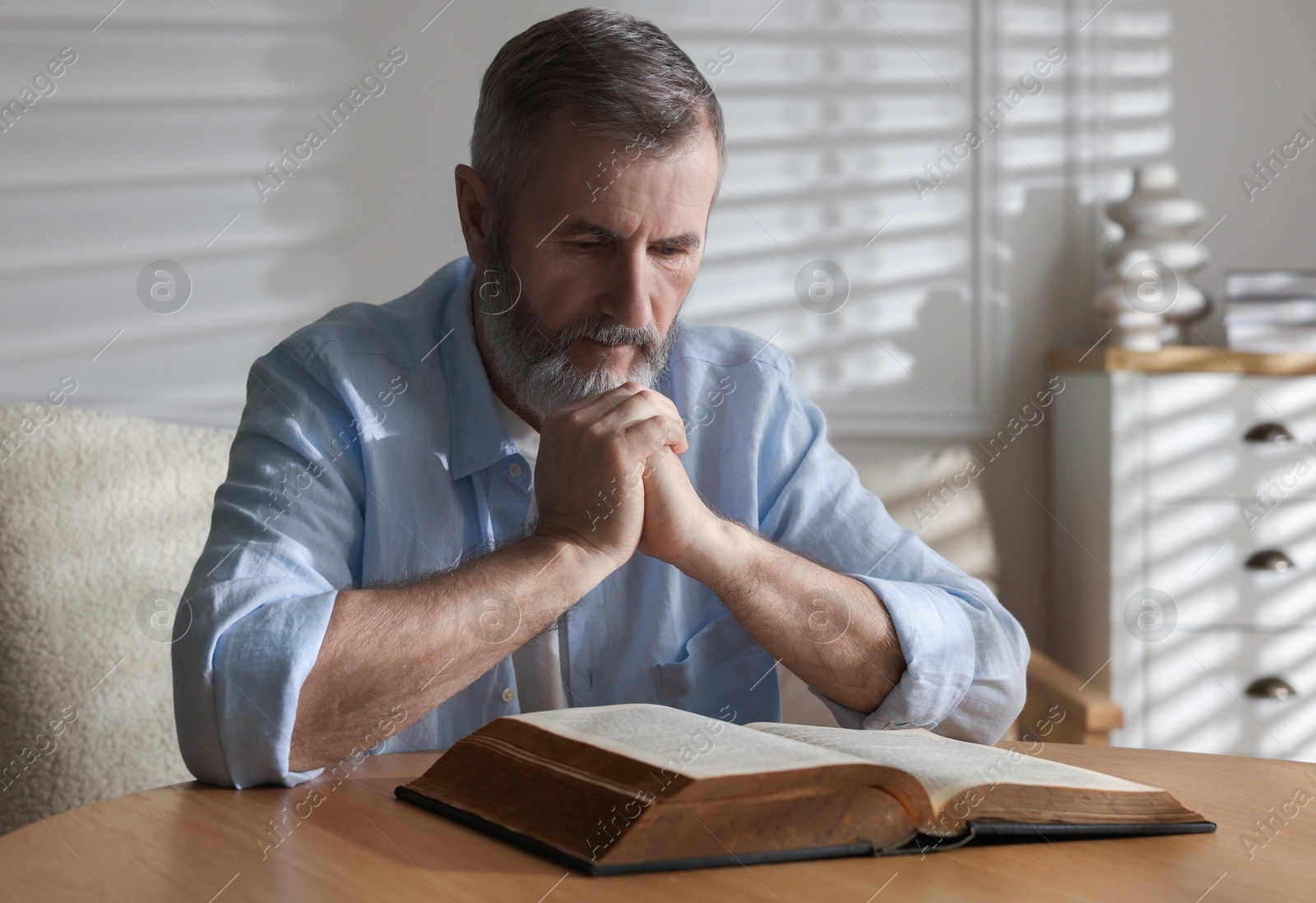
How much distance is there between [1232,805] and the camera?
0.89m

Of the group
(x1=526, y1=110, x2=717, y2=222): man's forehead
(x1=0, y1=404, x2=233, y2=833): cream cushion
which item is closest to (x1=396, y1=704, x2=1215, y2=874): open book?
(x1=526, y1=110, x2=717, y2=222): man's forehead

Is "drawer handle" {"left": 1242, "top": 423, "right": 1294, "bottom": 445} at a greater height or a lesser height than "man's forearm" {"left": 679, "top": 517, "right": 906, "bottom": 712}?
lesser

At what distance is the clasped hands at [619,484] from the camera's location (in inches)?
45.8

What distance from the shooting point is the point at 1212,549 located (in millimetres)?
2373

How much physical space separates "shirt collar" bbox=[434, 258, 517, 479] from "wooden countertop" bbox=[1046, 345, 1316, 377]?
1.46m

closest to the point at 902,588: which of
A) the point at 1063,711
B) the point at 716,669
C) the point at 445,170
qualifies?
the point at 716,669

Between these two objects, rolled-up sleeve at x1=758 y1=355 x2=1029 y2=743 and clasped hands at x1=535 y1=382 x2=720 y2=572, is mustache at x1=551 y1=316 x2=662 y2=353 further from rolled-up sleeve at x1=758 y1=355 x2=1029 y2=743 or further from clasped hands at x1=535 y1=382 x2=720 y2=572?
rolled-up sleeve at x1=758 y1=355 x2=1029 y2=743

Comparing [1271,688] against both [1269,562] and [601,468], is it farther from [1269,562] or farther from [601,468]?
[601,468]

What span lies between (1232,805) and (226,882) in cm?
74

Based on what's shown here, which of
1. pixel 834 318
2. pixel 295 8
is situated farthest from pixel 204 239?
pixel 834 318

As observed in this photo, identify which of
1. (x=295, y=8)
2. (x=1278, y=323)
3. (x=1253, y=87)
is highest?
(x=295, y=8)

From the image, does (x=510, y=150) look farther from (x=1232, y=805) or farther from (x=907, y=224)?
(x=907, y=224)

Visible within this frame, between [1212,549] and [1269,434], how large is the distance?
0.86ft

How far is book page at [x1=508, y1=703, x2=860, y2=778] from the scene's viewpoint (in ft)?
2.33
